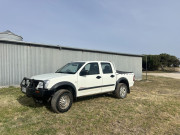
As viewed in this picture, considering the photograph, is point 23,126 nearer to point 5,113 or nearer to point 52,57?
point 5,113

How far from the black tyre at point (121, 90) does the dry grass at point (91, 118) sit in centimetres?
72

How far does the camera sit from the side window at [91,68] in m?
5.52

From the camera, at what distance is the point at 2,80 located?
818 centimetres

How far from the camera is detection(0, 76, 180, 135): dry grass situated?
368 cm

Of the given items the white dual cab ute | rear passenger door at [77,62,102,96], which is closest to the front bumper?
the white dual cab ute

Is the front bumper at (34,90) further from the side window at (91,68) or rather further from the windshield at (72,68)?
the side window at (91,68)

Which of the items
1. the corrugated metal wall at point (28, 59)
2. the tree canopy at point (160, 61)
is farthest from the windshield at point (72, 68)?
the tree canopy at point (160, 61)

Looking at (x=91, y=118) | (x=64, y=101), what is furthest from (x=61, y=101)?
(x=91, y=118)

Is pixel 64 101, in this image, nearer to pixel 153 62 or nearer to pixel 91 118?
pixel 91 118

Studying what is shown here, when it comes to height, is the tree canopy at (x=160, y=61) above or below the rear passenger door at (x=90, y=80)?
above

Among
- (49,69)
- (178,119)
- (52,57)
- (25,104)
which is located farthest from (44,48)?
(178,119)

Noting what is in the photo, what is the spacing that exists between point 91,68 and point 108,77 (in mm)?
876

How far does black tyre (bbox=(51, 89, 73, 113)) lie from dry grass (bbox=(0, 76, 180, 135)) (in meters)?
0.18

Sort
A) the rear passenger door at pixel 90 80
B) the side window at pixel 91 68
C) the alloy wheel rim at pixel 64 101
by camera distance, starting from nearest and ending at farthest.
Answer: the alloy wheel rim at pixel 64 101
the rear passenger door at pixel 90 80
the side window at pixel 91 68
